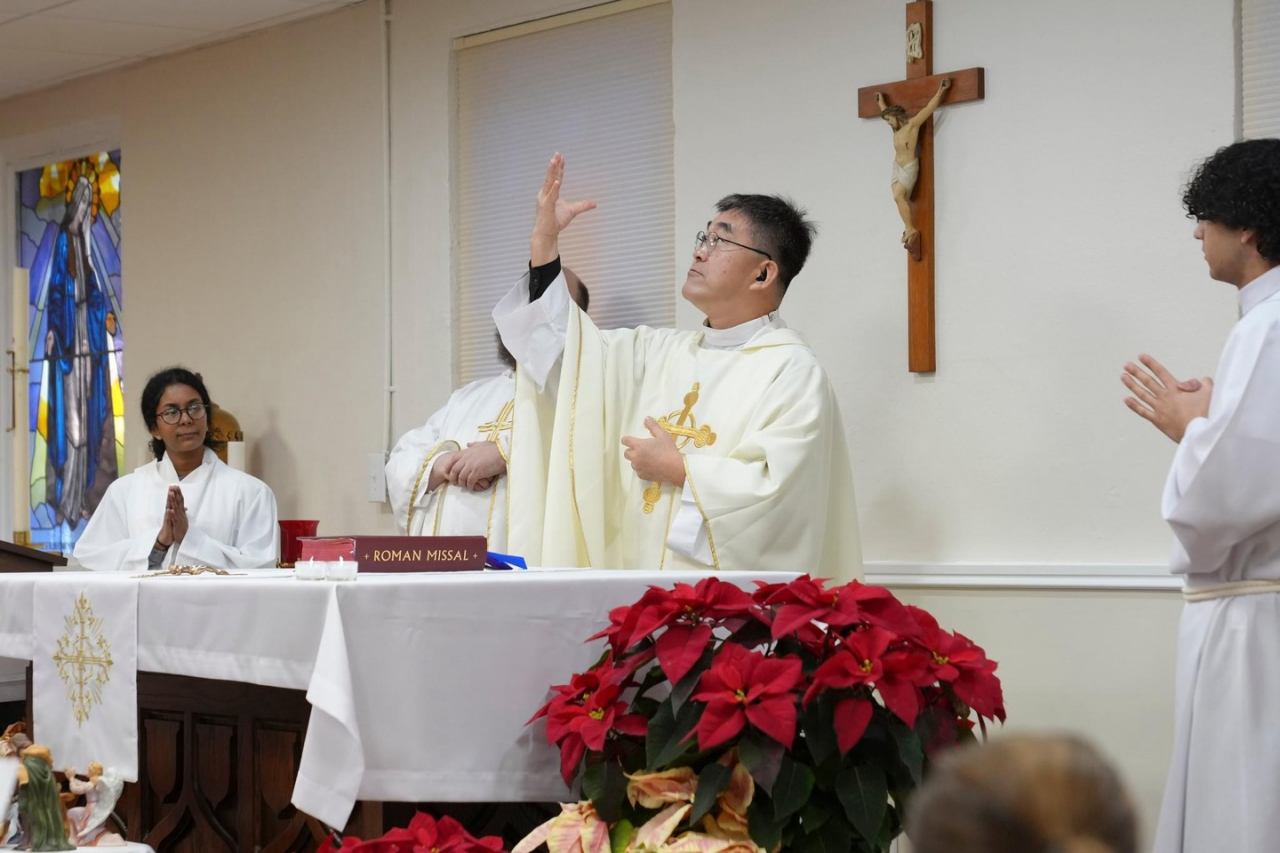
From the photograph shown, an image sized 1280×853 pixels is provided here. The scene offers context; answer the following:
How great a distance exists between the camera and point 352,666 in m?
2.37

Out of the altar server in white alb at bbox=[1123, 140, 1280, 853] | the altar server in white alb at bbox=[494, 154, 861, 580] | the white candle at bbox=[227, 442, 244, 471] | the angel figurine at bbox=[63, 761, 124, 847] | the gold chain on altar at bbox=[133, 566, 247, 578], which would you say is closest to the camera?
the angel figurine at bbox=[63, 761, 124, 847]

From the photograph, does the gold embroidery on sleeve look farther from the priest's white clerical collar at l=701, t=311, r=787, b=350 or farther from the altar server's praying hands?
the altar server's praying hands

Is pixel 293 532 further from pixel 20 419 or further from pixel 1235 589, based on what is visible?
pixel 1235 589

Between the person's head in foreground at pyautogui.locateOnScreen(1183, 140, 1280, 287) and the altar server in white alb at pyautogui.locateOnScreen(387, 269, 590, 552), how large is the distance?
2234 millimetres

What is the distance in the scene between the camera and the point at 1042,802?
91cm

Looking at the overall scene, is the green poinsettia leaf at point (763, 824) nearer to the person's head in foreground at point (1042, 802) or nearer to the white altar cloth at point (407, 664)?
the white altar cloth at point (407, 664)

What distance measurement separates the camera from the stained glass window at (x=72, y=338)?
23.9 ft

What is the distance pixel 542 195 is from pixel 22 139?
4.65 metres

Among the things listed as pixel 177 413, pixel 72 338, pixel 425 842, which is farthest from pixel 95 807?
pixel 72 338

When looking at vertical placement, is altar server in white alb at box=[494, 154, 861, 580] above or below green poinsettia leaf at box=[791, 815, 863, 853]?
above

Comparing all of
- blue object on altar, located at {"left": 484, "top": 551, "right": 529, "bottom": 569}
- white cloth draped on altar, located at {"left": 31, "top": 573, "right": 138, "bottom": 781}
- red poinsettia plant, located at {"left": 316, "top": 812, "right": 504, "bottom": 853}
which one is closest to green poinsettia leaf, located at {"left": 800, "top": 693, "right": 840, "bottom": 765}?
red poinsettia plant, located at {"left": 316, "top": 812, "right": 504, "bottom": 853}

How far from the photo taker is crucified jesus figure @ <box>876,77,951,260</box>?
453 cm

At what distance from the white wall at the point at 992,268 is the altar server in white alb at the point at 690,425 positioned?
516 mm

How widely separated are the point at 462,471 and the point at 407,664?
235cm
